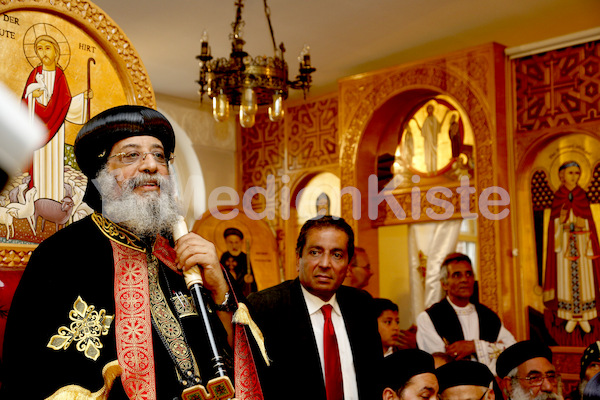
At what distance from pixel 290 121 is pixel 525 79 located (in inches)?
151

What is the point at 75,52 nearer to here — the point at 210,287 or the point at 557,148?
the point at 210,287

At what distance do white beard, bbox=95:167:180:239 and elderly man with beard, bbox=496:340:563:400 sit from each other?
2.68m

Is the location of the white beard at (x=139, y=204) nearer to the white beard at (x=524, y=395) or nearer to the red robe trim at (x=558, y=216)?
the white beard at (x=524, y=395)

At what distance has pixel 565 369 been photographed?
23.5ft

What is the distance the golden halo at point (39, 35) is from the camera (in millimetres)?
2682

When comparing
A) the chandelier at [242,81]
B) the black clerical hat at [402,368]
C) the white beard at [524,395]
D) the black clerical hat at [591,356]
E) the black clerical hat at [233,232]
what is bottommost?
the white beard at [524,395]

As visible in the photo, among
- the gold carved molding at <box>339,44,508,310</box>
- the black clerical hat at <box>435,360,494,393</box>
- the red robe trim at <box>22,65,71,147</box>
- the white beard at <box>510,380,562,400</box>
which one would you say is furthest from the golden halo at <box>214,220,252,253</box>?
the red robe trim at <box>22,65,71,147</box>

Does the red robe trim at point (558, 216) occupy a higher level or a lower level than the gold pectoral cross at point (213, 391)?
higher

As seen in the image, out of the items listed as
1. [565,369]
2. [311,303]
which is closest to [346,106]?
[565,369]

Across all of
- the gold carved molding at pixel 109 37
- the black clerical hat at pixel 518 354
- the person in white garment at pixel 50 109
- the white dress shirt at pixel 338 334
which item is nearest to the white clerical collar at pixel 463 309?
the black clerical hat at pixel 518 354

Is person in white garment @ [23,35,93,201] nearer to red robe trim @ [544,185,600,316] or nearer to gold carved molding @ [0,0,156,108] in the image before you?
gold carved molding @ [0,0,156,108]

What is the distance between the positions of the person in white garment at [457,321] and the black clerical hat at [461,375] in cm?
221

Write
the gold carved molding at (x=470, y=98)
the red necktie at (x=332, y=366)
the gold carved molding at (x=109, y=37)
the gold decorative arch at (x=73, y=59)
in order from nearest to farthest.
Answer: the gold decorative arch at (x=73, y=59) → the gold carved molding at (x=109, y=37) → the red necktie at (x=332, y=366) → the gold carved molding at (x=470, y=98)

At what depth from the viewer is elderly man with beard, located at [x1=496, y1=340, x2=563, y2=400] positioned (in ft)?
13.5
